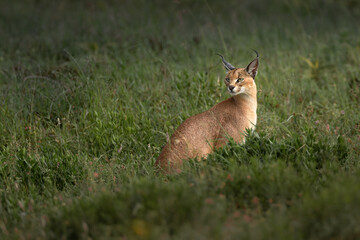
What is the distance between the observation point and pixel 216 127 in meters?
5.44

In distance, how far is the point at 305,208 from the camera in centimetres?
355

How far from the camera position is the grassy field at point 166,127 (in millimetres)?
3607

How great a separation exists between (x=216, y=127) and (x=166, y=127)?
102 cm

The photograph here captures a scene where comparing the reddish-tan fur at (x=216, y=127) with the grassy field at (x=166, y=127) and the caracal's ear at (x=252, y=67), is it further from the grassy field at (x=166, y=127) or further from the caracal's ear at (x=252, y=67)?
the grassy field at (x=166, y=127)

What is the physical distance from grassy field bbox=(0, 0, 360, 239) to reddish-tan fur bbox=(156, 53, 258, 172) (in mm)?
255

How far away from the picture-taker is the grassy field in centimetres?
361

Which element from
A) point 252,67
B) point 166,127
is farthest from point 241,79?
point 166,127

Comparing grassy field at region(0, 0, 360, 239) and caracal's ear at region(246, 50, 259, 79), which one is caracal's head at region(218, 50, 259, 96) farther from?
grassy field at region(0, 0, 360, 239)

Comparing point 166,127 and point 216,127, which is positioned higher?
point 216,127

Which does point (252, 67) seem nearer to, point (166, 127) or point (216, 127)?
point (216, 127)

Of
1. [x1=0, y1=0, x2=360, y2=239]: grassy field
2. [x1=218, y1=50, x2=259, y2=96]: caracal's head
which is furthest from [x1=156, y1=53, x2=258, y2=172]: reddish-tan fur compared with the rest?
[x1=0, y1=0, x2=360, y2=239]: grassy field

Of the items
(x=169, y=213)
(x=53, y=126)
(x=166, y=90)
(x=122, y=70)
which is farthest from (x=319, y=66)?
(x=169, y=213)

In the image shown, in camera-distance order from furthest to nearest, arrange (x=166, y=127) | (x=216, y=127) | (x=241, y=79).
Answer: (x=166, y=127), (x=241, y=79), (x=216, y=127)

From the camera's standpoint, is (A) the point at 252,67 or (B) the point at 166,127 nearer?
(A) the point at 252,67
